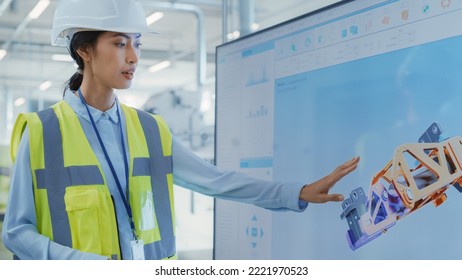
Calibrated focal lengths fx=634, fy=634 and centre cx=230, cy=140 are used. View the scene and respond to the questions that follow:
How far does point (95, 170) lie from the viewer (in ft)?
4.46

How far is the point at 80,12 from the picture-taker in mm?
1387

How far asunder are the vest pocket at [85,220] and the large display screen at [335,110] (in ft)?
1.69

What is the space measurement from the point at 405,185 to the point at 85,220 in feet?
2.16

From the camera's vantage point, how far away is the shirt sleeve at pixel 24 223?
49.4 inches

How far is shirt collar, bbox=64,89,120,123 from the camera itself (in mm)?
1423

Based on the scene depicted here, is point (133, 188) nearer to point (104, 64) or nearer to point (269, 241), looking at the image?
point (104, 64)

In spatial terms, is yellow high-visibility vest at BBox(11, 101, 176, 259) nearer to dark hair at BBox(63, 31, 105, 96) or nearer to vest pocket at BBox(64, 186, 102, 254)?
vest pocket at BBox(64, 186, 102, 254)

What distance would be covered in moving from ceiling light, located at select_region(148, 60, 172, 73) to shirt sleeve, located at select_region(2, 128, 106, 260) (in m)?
7.95

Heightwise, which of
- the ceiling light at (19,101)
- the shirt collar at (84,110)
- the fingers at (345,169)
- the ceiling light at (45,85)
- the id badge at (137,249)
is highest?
the ceiling light at (45,85)

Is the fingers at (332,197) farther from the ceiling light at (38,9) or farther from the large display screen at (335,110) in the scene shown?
the ceiling light at (38,9)

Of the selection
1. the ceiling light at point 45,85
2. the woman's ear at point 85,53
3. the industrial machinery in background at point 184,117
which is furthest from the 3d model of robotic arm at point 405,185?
the ceiling light at point 45,85

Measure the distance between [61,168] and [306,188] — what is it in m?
0.54

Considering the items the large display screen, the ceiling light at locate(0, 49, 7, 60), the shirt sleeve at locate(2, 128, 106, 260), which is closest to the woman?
the shirt sleeve at locate(2, 128, 106, 260)

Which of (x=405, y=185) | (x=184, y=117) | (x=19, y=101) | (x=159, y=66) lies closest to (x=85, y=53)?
(x=405, y=185)
